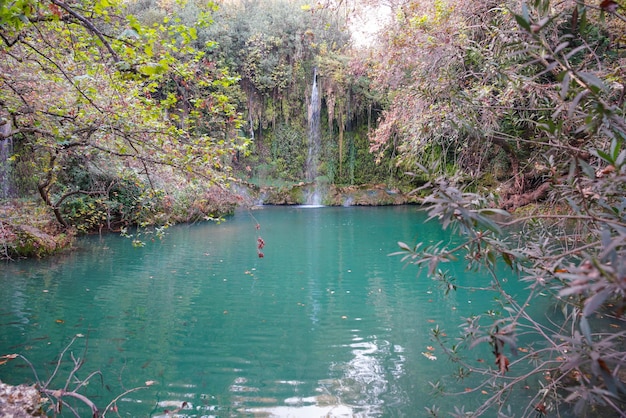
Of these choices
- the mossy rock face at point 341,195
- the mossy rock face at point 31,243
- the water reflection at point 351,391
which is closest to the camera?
the water reflection at point 351,391

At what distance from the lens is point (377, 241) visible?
444 inches

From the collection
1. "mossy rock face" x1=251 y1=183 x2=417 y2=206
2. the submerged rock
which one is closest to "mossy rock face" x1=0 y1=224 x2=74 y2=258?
the submerged rock

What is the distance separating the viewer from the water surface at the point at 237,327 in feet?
11.4

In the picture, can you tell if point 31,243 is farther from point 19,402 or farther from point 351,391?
point 351,391

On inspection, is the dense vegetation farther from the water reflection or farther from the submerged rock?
the submerged rock

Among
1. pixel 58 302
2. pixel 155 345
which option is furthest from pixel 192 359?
pixel 58 302

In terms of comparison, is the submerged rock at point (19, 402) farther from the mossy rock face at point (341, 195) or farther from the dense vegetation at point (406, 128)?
the mossy rock face at point (341, 195)

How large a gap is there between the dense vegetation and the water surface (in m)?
0.70

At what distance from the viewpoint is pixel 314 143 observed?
23.9 m

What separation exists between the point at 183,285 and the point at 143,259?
2.41 m

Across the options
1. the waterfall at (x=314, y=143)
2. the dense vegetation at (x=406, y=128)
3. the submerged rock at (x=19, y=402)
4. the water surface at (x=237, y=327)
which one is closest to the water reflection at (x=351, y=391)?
the water surface at (x=237, y=327)

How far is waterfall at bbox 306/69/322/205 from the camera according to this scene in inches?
902

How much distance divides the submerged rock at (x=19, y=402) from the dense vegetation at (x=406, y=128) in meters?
1.85

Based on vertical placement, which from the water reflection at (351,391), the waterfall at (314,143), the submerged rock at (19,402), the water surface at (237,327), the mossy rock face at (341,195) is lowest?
the water reflection at (351,391)
